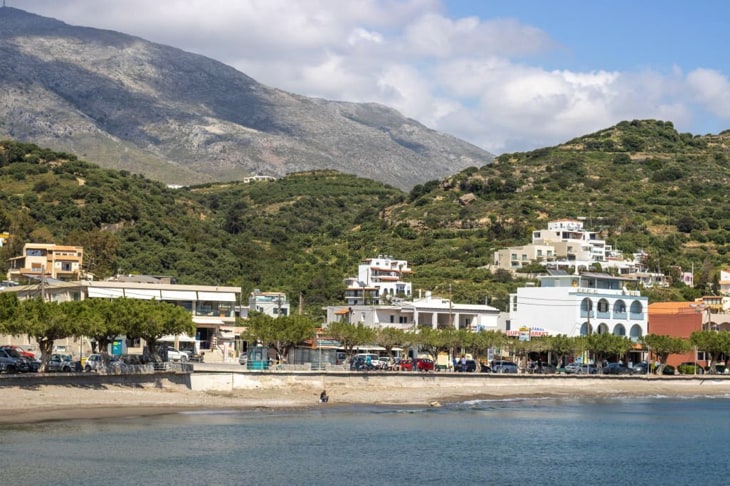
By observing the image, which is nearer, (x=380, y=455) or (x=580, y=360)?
(x=380, y=455)

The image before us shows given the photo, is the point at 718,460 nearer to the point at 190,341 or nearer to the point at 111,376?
the point at 111,376

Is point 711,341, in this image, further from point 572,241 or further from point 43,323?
point 43,323

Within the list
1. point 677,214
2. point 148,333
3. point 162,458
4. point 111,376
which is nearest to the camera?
point 162,458

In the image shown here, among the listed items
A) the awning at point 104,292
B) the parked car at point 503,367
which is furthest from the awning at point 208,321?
the parked car at point 503,367

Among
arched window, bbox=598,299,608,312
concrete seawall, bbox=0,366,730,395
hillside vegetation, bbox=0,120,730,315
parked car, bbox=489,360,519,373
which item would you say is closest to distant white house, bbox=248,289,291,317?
hillside vegetation, bbox=0,120,730,315

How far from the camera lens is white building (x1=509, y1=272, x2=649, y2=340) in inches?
4505

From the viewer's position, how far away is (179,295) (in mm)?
99062

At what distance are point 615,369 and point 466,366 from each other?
16.5 metres

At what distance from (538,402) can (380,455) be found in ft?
112

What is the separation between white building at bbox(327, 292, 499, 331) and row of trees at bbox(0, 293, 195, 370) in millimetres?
37708

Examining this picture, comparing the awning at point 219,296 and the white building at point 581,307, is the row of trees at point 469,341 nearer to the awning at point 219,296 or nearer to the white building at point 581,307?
the white building at point 581,307

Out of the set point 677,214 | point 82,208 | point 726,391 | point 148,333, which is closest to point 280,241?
point 82,208

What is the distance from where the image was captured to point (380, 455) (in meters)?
57.2

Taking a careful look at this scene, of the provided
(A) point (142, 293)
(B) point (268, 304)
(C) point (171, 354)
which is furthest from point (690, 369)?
(A) point (142, 293)
